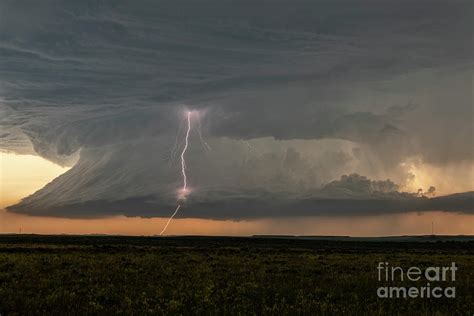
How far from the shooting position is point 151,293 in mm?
21766

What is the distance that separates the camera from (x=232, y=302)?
19688 millimetres

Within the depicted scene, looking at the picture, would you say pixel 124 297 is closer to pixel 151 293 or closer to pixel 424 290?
pixel 151 293

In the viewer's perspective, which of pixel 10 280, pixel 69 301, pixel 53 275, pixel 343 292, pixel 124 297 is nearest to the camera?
pixel 69 301

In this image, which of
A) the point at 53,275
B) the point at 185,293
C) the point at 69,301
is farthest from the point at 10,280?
the point at 185,293

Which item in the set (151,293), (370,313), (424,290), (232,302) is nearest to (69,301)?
(151,293)

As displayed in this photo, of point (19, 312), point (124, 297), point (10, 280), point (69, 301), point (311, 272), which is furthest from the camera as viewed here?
point (311, 272)

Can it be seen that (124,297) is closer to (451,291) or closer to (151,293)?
(151,293)

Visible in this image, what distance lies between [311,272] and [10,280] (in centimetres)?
1710

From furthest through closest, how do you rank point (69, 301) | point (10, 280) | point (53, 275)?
point (53, 275)
point (10, 280)
point (69, 301)

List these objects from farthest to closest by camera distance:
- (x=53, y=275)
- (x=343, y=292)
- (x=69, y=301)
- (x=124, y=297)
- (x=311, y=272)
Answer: (x=311, y=272) → (x=53, y=275) → (x=343, y=292) → (x=124, y=297) → (x=69, y=301)

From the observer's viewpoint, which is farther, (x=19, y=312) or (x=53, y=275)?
(x=53, y=275)

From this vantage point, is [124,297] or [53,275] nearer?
[124,297]

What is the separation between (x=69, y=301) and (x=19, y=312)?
2321 millimetres

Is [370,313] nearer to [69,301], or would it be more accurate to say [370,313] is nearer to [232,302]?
[232,302]
